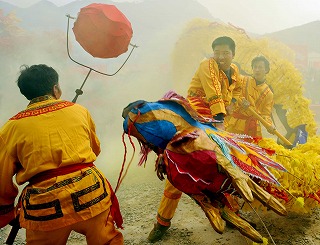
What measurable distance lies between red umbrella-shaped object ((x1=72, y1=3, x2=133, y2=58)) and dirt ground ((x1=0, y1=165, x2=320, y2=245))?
2159 mm

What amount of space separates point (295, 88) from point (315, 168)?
101 inches

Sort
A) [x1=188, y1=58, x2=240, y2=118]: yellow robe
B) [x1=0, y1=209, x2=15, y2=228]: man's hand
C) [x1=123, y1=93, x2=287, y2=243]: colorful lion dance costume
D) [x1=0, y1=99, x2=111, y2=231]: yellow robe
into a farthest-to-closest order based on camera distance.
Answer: [x1=188, y1=58, x2=240, y2=118]: yellow robe
[x1=0, y1=209, x2=15, y2=228]: man's hand
[x1=0, y1=99, x2=111, y2=231]: yellow robe
[x1=123, y1=93, x2=287, y2=243]: colorful lion dance costume

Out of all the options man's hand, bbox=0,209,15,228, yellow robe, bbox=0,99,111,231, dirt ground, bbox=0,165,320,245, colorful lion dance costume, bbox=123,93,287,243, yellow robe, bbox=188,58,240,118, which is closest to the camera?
colorful lion dance costume, bbox=123,93,287,243

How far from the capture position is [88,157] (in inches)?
75.7

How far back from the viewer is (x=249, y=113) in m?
4.31

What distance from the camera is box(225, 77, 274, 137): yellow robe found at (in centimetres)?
436

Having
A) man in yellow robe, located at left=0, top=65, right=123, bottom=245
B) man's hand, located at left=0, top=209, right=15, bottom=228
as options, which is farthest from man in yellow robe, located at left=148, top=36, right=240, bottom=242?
man's hand, located at left=0, top=209, right=15, bottom=228

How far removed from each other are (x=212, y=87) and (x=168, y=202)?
1.30m

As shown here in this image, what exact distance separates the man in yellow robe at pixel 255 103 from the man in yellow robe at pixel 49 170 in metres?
2.92

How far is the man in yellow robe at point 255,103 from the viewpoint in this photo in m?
4.36

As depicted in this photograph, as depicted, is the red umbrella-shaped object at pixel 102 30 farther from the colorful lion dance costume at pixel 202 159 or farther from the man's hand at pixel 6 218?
the man's hand at pixel 6 218

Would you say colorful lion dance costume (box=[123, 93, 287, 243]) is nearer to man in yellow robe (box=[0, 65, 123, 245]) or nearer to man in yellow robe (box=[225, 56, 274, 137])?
man in yellow robe (box=[0, 65, 123, 245])

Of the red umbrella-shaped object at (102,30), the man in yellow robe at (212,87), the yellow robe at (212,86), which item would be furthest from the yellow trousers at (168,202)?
the red umbrella-shaped object at (102,30)

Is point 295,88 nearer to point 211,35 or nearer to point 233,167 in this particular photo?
point 211,35
